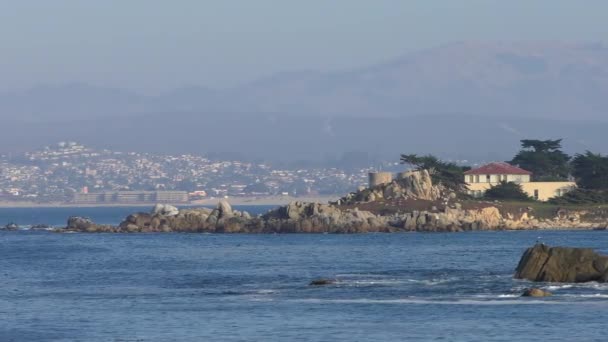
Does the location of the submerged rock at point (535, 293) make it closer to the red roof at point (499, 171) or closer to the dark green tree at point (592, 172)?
the dark green tree at point (592, 172)

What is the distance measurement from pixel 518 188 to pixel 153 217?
34699 millimetres

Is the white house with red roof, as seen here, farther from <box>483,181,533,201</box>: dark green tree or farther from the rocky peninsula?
the rocky peninsula

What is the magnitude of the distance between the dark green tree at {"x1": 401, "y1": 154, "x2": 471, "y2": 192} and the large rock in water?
75.3 meters

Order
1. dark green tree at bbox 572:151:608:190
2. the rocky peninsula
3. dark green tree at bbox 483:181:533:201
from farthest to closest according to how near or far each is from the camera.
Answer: dark green tree at bbox 572:151:608:190 < dark green tree at bbox 483:181:533:201 < the rocky peninsula

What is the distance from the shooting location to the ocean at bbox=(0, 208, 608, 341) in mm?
53688

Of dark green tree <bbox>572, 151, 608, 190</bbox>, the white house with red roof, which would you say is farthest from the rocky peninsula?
dark green tree <bbox>572, 151, 608, 190</bbox>

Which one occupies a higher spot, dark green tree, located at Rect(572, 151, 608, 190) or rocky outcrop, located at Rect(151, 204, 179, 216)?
dark green tree, located at Rect(572, 151, 608, 190)

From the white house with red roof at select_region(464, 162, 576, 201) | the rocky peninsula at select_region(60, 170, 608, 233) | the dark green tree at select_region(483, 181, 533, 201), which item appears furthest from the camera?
the white house with red roof at select_region(464, 162, 576, 201)

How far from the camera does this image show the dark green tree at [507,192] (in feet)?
474

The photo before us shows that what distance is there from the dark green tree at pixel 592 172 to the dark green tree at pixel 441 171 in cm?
1172

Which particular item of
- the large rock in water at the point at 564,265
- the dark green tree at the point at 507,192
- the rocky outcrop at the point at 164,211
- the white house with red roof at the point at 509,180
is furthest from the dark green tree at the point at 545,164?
the large rock in water at the point at 564,265

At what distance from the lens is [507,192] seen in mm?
144250

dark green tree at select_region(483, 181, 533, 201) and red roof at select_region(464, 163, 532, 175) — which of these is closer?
dark green tree at select_region(483, 181, 533, 201)

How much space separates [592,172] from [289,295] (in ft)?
289
